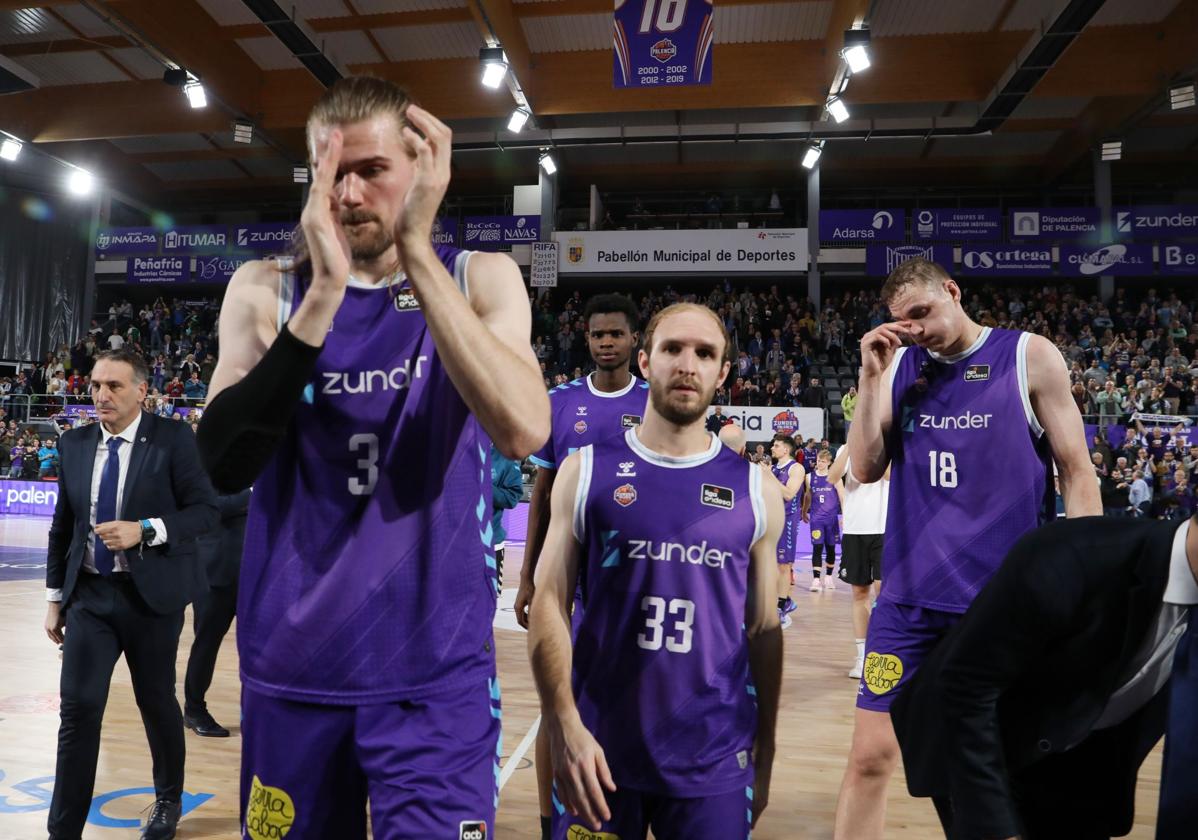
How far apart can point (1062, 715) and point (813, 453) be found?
16093mm

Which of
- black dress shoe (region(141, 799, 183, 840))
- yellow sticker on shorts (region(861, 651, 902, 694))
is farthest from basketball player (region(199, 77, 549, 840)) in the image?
black dress shoe (region(141, 799, 183, 840))

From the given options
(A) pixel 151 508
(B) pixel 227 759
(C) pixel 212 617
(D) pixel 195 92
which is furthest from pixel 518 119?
(A) pixel 151 508

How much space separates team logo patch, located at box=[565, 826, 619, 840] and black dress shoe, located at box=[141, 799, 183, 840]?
93.9 inches

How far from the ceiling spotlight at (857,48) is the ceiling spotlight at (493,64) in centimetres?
569

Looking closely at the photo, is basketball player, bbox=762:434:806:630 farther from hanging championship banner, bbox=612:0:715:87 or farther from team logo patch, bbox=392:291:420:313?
team logo patch, bbox=392:291:420:313

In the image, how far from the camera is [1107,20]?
55.3 ft

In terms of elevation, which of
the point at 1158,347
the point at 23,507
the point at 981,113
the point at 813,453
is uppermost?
the point at 981,113

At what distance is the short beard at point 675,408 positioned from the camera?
2.32 m

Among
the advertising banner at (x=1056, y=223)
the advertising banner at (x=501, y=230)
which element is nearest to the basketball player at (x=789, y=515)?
the advertising banner at (x=501, y=230)

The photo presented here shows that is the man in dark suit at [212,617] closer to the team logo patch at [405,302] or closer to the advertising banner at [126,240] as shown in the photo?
the team logo patch at [405,302]

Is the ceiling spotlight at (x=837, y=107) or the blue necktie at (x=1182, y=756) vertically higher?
the ceiling spotlight at (x=837, y=107)

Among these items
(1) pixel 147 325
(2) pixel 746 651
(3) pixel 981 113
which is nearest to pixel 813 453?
(3) pixel 981 113

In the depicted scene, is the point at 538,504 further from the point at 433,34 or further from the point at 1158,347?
the point at 1158,347

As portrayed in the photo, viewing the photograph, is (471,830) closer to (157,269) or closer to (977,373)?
(977,373)
